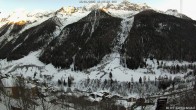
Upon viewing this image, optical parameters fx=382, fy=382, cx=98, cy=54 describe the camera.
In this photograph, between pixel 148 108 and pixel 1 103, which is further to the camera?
pixel 148 108

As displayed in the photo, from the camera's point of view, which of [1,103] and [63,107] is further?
[63,107]

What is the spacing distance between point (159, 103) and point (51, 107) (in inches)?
4045

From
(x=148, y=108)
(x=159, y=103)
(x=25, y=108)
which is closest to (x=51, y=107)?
(x=25, y=108)

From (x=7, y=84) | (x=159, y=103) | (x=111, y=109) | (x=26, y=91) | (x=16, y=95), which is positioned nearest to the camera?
(x=159, y=103)

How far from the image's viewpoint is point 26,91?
156250 millimetres

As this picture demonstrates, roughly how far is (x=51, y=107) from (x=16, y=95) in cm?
1562

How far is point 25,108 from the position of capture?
11969 cm

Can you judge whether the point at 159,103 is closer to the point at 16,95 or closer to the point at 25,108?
the point at 25,108

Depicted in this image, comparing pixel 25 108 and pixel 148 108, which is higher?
pixel 25 108

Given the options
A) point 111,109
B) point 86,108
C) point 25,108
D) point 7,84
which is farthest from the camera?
point 7,84

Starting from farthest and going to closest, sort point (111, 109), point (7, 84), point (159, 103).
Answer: point (7, 84)
point (111, 109)
point (159, 103)

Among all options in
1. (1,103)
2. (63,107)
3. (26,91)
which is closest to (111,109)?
(63,107)

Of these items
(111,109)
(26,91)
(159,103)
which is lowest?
(111,109)

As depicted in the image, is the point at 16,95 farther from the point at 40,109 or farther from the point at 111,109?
the point at 111,109
